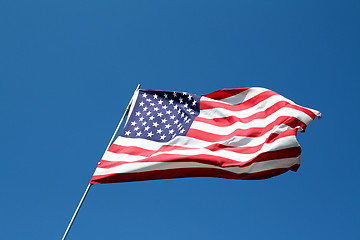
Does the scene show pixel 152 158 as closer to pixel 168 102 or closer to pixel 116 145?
pixel 116 145

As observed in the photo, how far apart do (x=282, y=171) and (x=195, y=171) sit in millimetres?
2852

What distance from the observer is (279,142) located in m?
16.1

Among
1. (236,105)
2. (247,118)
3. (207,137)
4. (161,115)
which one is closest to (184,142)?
(207,137)

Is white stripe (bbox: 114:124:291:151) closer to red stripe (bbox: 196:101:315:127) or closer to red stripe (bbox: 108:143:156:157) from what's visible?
red stripe (bbox: 108:143:156:157)

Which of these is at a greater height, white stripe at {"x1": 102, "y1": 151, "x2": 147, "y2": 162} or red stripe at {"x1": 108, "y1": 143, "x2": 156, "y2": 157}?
red stripe at {"x1": 108, "y1": 143, "x2": 156, "y2": 157}

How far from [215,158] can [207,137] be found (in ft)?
4.43

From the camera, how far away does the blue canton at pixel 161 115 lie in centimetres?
1780

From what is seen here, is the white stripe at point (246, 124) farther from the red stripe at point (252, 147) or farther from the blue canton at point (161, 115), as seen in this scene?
the red stripe at point (252, 147)

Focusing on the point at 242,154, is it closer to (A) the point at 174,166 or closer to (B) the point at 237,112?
(A) the point at 174,166

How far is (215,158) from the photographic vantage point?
16594 millimetres

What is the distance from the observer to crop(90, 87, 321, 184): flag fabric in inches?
635

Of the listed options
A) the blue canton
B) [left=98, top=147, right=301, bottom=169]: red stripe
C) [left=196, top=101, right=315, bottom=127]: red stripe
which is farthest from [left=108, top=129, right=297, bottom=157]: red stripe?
[left=196, top=101, right=315, bottom=127]: red stripe

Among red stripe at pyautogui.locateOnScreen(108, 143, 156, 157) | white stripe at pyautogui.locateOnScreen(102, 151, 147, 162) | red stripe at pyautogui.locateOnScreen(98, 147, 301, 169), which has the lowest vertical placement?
white stripe at pyautogui.locateOnScreen(102, 151, 147, 162)

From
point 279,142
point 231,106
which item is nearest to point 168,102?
point 231,106
